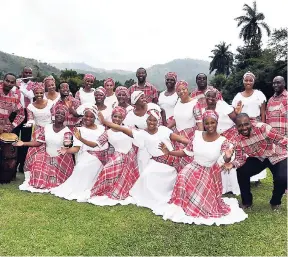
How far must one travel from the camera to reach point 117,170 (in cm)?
691

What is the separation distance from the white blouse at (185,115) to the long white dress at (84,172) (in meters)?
1.42

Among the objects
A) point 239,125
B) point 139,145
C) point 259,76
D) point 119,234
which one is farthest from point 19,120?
point 259,76

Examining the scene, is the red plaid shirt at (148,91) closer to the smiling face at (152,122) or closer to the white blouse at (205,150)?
the smiling face at (152,122)

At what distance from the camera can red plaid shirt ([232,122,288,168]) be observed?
5969mm

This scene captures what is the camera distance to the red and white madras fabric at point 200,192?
5832 mm

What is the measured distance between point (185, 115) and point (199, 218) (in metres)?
2.02

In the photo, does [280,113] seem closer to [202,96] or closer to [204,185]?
[202,96]

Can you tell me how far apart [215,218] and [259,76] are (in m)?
32.9

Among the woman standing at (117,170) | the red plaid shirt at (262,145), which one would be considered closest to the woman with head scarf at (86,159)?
the woman standing at (117,170)

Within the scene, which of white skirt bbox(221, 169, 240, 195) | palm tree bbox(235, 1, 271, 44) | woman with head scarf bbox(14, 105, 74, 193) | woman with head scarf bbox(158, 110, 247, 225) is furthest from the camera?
palm tree bbox(235, 1, 271, 44)

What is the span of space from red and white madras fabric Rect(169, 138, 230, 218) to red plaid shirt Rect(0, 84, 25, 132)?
392cm

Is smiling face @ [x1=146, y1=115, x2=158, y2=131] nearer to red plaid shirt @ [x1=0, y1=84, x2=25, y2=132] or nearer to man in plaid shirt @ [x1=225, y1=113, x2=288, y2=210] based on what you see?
man in plaid shirt @ [x1=225, y1=113, x2=288, y2=210]

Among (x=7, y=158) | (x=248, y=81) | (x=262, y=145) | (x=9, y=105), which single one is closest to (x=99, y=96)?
(x=9, y=105)

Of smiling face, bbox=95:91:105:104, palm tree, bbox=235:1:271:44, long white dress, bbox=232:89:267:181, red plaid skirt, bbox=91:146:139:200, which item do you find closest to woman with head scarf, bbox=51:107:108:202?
red plaid skirt, bbox=91:146:139:200
